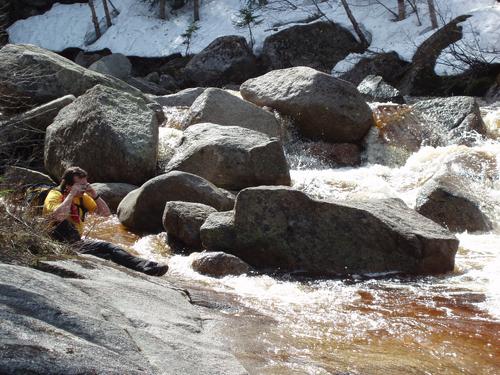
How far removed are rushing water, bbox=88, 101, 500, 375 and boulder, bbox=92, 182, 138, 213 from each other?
35.0 inches

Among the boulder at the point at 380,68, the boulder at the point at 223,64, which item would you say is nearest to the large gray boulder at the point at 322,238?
the boulder at the point at 380,68

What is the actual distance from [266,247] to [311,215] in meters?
0.58

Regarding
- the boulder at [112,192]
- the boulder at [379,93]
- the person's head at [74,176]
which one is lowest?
the boulder at [112,192]

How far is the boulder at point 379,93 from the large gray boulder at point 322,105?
238 cm

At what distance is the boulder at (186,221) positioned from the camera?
8219 mm

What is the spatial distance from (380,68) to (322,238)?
12382mm

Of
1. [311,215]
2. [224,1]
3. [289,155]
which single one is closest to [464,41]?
[289,155]

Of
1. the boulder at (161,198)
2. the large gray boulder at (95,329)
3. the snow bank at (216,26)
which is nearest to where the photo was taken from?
the large gray boulder at (95,329)

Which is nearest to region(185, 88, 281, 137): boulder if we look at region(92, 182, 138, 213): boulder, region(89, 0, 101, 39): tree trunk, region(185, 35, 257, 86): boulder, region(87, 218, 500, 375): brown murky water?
region(92, 182, 138, 213): boulder

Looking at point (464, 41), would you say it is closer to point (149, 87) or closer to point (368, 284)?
point (149, 87)

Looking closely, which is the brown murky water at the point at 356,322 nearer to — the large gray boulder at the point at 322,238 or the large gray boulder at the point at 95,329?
the large gray boulder at the point at 322,238

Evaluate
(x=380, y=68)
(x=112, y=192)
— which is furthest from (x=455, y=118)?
(x=112, y=192)

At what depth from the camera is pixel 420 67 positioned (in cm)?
1839

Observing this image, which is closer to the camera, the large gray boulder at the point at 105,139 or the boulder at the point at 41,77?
the large gray boulder at the point at 105,139
